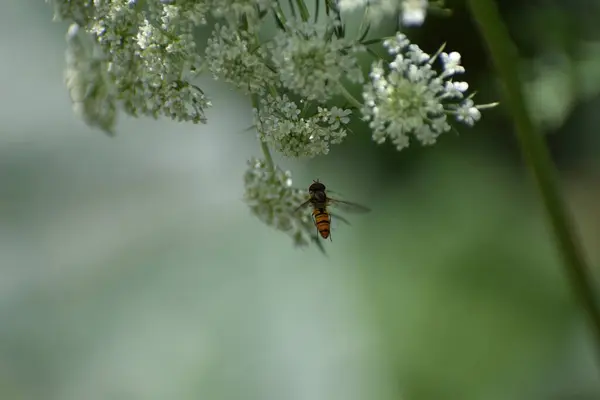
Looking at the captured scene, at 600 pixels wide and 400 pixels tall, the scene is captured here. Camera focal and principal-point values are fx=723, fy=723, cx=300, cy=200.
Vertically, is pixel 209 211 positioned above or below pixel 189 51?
above

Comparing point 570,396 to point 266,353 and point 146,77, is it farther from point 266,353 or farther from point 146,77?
point 146,77

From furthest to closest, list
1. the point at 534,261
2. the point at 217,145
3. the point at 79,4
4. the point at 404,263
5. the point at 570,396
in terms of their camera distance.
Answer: the point at 217,145, the point at 404,263, the point at 534,261, the point at 570,396, the point at 79,4

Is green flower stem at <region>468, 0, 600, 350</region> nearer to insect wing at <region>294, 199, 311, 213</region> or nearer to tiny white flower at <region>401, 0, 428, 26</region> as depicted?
tiny white flower at <region>401, 0, 428, 26</region>

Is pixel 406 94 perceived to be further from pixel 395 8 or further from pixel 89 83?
pixel 89 83

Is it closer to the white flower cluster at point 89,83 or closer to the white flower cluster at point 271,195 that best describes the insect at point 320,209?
the white flower cluster at point 271,195

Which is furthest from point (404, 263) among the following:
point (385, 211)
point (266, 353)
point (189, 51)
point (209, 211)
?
point (189, 51)

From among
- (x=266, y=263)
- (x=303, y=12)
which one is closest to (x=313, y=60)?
(x=303, y=12)

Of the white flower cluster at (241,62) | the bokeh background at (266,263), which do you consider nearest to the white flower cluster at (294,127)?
the white flower cluster at (241,62)
